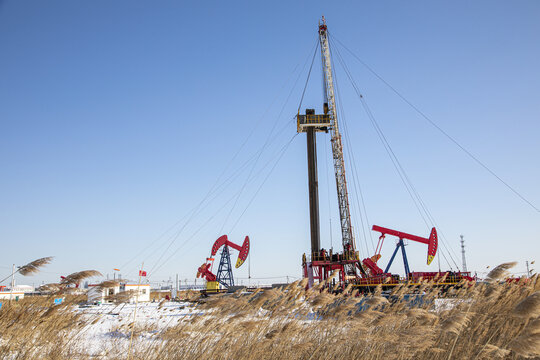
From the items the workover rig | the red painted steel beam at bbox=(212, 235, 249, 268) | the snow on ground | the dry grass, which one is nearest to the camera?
the dry grass

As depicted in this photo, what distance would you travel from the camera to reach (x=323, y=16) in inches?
2375

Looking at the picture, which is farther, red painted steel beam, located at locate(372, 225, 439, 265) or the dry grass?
red painted steel beam, located at locate(372, 225, 439, 265)

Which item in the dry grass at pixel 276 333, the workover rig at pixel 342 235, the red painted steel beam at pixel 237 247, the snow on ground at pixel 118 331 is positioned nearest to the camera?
the dry grass at pixel 276 333

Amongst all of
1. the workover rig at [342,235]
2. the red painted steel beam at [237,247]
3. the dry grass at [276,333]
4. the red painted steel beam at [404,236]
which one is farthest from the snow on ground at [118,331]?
the red painted steel beam at [237,247]

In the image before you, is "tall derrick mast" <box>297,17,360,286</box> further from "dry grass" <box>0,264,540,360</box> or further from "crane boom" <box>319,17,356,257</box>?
"dry grass" <box>0,264,540,360</box>

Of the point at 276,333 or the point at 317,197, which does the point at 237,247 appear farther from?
the point at 276,333

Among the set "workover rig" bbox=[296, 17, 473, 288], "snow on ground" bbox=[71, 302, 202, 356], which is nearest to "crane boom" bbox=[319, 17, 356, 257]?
"workover rig" bbox=[296, 17, 473, 288]

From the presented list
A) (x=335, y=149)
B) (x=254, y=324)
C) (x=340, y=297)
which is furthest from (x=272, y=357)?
(x=335, y=149)

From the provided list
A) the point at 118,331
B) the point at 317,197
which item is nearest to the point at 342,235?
the point at 317,197

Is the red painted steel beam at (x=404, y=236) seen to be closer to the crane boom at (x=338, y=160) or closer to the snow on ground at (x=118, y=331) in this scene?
the crane boom at (x=338, y=160)

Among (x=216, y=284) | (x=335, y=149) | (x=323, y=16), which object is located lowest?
(x=216, y=284)

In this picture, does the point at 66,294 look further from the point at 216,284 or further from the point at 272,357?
the point at 216,284

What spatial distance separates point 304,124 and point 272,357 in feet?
151

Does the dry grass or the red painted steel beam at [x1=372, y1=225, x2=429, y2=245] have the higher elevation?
the red painted steel beam at [x1=372, y1=225, x2=429, y2=245]
